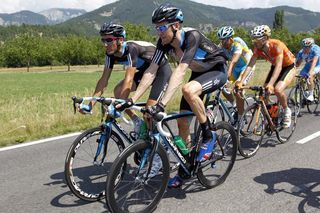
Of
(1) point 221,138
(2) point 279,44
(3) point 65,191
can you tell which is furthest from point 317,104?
(3) point 65,191

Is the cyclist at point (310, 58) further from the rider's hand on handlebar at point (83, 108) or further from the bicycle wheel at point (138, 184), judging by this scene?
the rider's hand on handlebar at point (83, 108)

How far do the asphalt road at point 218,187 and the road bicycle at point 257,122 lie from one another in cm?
24

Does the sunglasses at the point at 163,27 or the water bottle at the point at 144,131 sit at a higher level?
the sunglasses at the point at 163,27

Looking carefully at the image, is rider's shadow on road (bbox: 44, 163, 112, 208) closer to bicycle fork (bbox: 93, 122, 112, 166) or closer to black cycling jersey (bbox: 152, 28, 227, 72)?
bicycle fork (bbox: 93, 122, 112, 166)

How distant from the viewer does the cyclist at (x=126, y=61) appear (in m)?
4.55

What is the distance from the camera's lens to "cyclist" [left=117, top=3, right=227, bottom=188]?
4051mm

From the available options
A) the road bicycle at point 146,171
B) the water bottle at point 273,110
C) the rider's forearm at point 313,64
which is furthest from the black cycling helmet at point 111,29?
the rider's forearm at point 313,64

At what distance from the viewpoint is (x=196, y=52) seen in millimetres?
4551

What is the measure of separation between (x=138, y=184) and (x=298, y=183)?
2281 millimetres

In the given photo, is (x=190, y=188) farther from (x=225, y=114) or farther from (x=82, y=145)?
(x=225, y=114)

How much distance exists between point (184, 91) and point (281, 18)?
151 meters

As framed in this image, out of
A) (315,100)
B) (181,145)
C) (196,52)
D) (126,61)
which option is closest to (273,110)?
(196,52)

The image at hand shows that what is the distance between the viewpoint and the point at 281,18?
142750 mm

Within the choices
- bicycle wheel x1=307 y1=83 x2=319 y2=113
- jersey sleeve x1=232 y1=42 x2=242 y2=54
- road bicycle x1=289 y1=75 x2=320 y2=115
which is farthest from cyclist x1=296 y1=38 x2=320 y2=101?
jersey sleeve x1=232 y1=42 x2=242 y2=54
